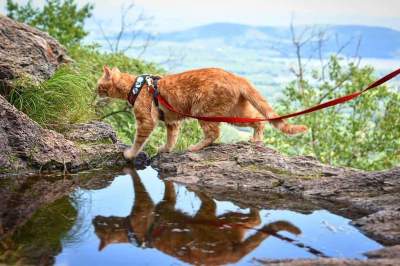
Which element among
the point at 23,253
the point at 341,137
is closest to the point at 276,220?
the point at 23,253

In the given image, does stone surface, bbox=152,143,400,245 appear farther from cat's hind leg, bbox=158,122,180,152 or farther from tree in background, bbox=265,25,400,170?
tree in background, bbox=265,25,400,170

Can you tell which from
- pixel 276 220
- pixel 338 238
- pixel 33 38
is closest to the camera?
pixel 338 238

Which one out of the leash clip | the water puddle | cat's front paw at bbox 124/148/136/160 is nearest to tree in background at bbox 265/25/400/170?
the leash clip

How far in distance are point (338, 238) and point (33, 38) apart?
5.03 metres

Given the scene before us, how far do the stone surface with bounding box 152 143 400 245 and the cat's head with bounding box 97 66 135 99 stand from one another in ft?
3.51

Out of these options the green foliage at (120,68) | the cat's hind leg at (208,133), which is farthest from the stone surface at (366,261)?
the green foliage at (120,68)

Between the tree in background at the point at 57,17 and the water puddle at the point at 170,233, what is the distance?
1166cm

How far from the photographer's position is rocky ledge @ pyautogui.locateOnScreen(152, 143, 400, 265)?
390 cm

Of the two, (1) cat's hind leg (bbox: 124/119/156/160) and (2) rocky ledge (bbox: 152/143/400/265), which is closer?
(2) rocky ledge (bbox: 152/143/400/265)

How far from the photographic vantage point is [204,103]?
557 centimetres

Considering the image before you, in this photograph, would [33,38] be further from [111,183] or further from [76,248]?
[76,248]

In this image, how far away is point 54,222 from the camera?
12.1ft

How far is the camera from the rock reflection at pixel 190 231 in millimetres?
3199

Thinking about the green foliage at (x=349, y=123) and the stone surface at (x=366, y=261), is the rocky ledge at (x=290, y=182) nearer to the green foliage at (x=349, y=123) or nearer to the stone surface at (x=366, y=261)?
the stone surface at (x=366, y=261)
